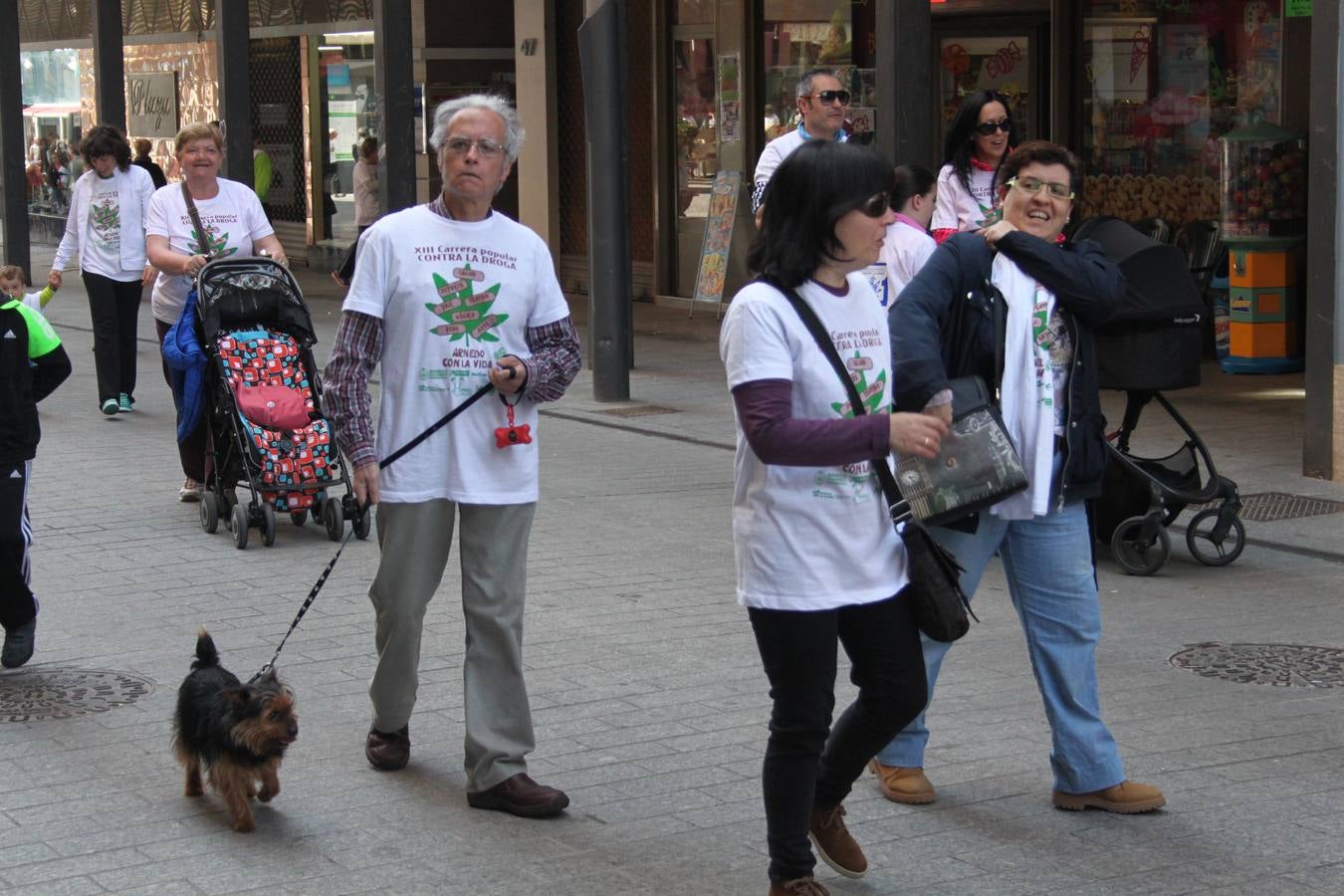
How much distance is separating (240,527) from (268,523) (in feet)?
0.43

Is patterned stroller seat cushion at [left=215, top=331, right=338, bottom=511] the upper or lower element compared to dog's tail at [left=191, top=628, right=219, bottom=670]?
upper

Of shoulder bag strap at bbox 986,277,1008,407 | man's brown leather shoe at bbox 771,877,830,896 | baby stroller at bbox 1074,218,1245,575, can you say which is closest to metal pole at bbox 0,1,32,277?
baby stroller at bbox 1074,218,1245,575

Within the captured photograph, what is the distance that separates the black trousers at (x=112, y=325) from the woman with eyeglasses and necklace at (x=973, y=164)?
6.71 meters

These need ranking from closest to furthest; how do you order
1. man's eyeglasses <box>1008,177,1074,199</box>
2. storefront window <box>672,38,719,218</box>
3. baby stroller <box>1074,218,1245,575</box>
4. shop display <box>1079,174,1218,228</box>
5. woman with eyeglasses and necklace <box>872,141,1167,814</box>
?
woman with eyeglasses and necklace <box>872,141,1167,814</box> → man's eyeglasses <box>1008,177,1074,199</box> → baby stroller <box>1074,218,1245,575</box> → shop display <box>1079,174,1218,228</box> → storefront window <box>672,38,719,218</box>

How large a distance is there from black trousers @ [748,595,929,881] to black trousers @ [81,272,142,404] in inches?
377

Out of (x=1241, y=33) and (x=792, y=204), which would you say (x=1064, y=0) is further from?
(x=792, y=204)

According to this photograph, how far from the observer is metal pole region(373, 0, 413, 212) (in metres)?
16.7

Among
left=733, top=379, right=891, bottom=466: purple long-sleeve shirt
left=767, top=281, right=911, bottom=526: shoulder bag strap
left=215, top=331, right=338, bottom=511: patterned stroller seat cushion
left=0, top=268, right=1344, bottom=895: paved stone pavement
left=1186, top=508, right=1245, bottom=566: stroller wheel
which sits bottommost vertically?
left=0, top=268, right=1344, bottom=895: paved stone pavement

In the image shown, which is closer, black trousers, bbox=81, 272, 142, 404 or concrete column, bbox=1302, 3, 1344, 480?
concrete column, bbox=1302, 3, 1344, 480

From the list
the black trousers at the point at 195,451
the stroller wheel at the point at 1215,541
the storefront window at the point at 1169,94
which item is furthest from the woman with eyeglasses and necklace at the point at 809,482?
the storefront window at the point at 1169,94

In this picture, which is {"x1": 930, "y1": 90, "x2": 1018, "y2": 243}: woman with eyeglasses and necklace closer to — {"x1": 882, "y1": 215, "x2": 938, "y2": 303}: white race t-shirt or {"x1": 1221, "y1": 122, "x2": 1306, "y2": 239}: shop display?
Answer: {"x1": 882, "y1": 215, "x2": 938, "y2": 303}: white race t-shirt

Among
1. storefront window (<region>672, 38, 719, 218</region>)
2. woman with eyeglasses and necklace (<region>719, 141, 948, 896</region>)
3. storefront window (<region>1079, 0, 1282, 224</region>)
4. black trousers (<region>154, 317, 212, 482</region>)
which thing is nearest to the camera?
woman with eyeglasses and necklace (<region>719, 141, 948, 896</region>)

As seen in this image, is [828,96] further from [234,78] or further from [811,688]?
Result: [234,78]

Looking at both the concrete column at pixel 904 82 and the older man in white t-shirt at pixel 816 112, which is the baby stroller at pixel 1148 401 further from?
the concrete column at pixel 904 82
